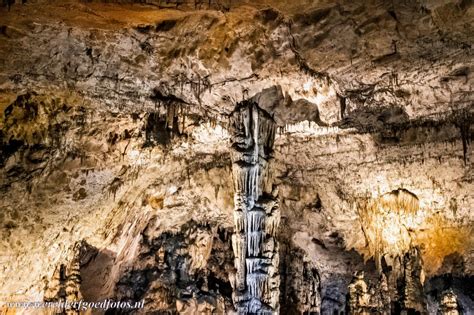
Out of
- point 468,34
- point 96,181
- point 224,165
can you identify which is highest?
point 468,34

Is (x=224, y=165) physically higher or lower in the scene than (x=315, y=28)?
lower

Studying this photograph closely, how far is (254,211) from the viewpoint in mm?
6914

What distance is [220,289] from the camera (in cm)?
1112

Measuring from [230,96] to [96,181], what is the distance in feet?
9.35

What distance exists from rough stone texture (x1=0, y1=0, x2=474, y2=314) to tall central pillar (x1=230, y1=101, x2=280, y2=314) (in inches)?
11.9

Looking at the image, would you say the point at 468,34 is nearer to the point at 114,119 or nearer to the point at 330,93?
the point at 330,93

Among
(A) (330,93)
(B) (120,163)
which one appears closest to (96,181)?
(B) (120,163)

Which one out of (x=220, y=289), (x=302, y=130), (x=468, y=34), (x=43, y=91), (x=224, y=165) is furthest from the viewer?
(x=220, y=289)

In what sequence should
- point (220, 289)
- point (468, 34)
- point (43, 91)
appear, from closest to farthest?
point (468, 34) → point (43, 91) → point (220, 289)

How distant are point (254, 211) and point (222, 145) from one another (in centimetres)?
201

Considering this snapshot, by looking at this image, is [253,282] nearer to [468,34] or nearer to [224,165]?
[224,165]

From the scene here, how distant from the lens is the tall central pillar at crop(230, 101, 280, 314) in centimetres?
674

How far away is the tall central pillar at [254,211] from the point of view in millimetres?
6742

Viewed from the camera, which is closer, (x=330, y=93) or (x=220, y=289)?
(x=330, y=93)
